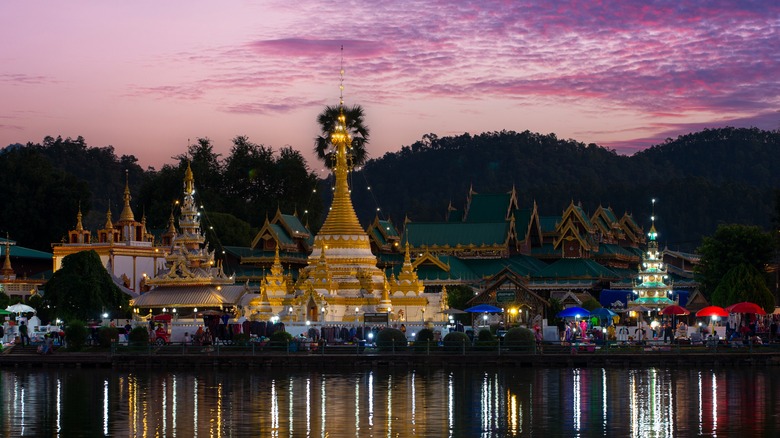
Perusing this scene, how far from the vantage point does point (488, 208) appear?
304 feet

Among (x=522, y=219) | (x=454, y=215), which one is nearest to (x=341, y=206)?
(x=522, y=219)

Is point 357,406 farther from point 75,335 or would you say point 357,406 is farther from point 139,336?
point 75,335

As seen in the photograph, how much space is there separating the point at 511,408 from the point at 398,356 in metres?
16.6

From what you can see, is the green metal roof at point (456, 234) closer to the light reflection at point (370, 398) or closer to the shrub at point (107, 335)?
the shrub at point (107, 335)

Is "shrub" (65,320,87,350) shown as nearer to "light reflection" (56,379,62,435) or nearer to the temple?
"light reflection" (56,379,62,435)

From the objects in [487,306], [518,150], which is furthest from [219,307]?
[518,150]

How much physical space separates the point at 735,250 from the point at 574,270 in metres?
16.3

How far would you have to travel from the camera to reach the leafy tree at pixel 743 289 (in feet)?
209

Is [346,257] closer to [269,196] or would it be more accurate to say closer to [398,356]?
[398,356]

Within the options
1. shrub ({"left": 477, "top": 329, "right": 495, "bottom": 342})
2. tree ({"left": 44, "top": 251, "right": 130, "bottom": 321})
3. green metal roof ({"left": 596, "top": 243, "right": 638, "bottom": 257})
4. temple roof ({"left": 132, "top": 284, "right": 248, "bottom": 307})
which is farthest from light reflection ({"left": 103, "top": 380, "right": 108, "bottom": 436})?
green metal roof ({"left": 596, "top": 243, "right": 638, "bottom": 257})

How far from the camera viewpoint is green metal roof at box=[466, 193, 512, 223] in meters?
91.8

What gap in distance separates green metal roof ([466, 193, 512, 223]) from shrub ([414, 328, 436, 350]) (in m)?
39.9

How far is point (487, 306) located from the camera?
6144 centimetres

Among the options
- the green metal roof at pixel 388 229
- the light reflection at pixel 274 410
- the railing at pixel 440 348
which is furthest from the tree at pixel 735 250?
the light reflection at pixel 274 410
